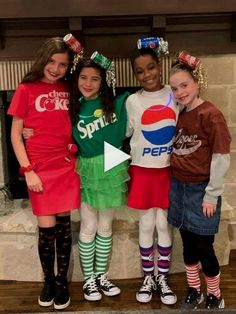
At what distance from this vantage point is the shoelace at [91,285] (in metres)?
2.05

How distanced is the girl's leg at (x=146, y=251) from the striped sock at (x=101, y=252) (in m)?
0.16

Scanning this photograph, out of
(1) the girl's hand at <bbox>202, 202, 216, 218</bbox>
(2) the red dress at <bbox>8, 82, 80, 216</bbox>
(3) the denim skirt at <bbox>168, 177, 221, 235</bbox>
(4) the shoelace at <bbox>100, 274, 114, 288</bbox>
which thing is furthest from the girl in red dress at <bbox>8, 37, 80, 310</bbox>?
(1) the girl's hand at <bbox>202, 202, 216, 218</bbox>

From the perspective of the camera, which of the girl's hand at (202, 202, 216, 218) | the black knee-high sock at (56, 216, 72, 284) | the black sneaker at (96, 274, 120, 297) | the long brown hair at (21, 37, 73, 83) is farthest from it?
the black sneaker at (96, 274, 120, 297)

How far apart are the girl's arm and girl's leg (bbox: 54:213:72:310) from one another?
0.19 m

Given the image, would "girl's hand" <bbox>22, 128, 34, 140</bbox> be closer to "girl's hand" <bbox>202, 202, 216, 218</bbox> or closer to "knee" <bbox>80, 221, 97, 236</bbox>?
"knee" <bbox>80, 221, 97, 236</bbox>

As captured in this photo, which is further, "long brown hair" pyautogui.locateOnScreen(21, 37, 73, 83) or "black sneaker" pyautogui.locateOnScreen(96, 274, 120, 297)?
"black sneaker" pyautogui.locateOnScreen(96, 274, 120, 297)

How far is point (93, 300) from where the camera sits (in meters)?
2.03

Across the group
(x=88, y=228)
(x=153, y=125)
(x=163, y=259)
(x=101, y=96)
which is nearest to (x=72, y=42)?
(x=101, y=96)

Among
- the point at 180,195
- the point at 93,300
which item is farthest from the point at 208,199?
the point at 93,300

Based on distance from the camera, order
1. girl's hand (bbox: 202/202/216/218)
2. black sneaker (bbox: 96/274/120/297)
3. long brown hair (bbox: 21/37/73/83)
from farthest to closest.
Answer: black sneaker (bbox: 96/274/120/297), long brown hair (bbox: 21/37/73/83), girl's hand (bbox: 202/202/216/218)

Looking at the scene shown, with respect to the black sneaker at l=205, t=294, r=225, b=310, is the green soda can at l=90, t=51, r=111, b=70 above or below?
above

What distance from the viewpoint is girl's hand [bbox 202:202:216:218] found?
1.74m

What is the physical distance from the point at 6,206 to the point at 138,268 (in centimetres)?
80
